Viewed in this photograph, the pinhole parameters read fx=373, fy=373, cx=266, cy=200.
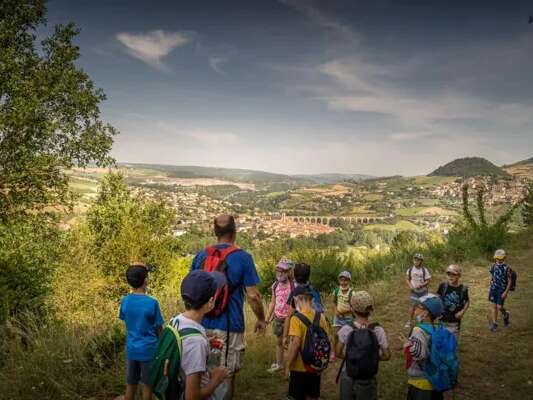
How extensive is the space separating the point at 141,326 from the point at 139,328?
0.03m

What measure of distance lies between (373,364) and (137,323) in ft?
7.58

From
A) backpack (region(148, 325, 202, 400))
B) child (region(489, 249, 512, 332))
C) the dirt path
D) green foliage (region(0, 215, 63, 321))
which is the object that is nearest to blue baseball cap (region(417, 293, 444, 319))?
the dirt path

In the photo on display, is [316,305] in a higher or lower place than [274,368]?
higher

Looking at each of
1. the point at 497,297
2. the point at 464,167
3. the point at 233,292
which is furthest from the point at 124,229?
the point at 464,167

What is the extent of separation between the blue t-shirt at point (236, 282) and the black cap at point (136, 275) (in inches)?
27.0

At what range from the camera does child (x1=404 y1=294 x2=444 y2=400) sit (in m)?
3.28

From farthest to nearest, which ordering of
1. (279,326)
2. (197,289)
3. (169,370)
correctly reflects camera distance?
1. (279,326)
2. (197,289)
3. (169,370)

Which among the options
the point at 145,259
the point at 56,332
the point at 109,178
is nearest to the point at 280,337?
the point at 56,332

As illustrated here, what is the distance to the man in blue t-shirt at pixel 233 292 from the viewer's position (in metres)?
3.48

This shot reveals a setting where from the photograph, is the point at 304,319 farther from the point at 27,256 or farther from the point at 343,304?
the point at 27,256

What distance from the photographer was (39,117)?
1089cm

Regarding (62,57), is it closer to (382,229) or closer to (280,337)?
(280,337)

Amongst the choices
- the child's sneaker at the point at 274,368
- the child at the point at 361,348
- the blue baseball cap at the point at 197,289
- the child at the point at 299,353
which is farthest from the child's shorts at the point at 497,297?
the blue baseball cap at the point at 197,289

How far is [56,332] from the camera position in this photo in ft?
18.6
